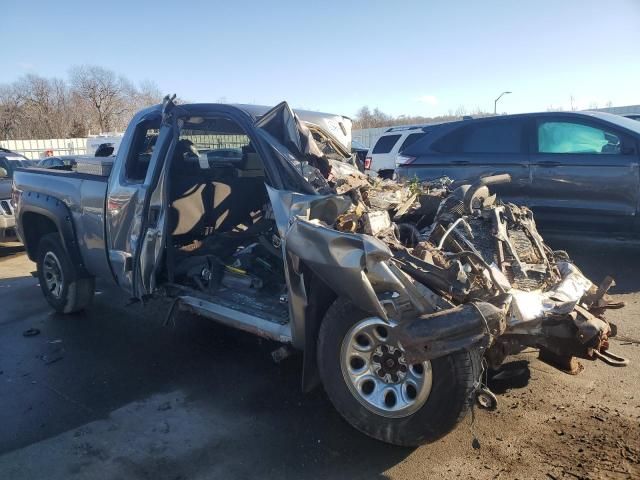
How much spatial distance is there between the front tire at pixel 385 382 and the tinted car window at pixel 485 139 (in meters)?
5.22

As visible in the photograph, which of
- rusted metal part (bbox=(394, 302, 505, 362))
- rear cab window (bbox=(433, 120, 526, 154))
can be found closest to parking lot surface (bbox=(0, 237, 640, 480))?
rusted metal part (bbox=(394, 302, 505, 362))

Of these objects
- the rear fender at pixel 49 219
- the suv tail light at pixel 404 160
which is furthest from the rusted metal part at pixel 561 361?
the suv tail light at pixel 404 160

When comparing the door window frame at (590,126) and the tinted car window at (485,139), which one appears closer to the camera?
the door window frame at (590,126)

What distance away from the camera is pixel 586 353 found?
3.07 metres

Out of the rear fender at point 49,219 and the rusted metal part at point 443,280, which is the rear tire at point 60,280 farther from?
the rusted metal part at point 443,280

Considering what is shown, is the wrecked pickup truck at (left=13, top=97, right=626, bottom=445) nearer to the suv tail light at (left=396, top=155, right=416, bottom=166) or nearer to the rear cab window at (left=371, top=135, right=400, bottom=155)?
the suv tail light at (left=396, top=155, right=416, bottom=166)

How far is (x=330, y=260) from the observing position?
2.89 meters

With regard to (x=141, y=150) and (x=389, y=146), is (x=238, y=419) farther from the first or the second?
(x=389, y=146)

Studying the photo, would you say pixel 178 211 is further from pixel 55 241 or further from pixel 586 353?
pixel 586 353

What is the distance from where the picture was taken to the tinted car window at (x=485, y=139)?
7289 mm

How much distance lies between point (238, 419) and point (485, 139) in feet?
18.8

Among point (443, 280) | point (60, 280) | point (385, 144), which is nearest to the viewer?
point (443, 280)

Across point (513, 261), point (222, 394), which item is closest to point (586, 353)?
point (513, 261)

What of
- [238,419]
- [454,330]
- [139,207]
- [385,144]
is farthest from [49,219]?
[385,144]
